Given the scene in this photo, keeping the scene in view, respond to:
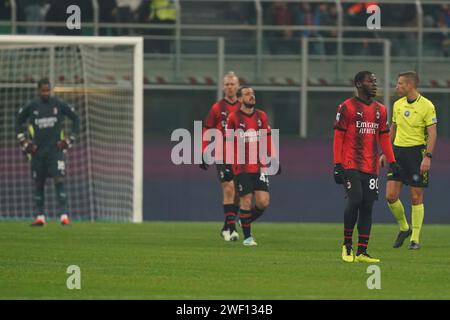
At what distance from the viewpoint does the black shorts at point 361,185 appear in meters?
14.2

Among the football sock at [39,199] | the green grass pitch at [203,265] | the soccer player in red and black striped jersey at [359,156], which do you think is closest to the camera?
the green grass pitch at [203,265]

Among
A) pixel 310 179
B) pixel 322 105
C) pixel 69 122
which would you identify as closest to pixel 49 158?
pixel 69 122

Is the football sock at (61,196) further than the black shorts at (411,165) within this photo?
Yes

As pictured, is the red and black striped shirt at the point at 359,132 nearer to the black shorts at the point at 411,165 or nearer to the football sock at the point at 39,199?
A: the black shorts at the point at 411,165

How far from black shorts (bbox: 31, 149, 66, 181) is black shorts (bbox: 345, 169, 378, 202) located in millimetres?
7960

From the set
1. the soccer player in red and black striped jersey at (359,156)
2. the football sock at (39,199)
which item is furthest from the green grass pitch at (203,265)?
the football sock at (39,199)

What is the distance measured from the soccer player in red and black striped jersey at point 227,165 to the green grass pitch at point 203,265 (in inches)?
12.1

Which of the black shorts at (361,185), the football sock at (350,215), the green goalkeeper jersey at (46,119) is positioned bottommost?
the football sock at (350,215)

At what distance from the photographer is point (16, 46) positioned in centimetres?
2289

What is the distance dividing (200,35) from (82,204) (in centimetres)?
482

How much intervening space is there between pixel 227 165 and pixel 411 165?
246 cm

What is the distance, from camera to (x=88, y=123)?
79.1 ft

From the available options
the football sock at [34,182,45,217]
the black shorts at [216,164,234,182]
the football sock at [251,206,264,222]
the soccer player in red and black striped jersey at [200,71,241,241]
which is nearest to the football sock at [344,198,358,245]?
the football sock at [251,206,264,222]
